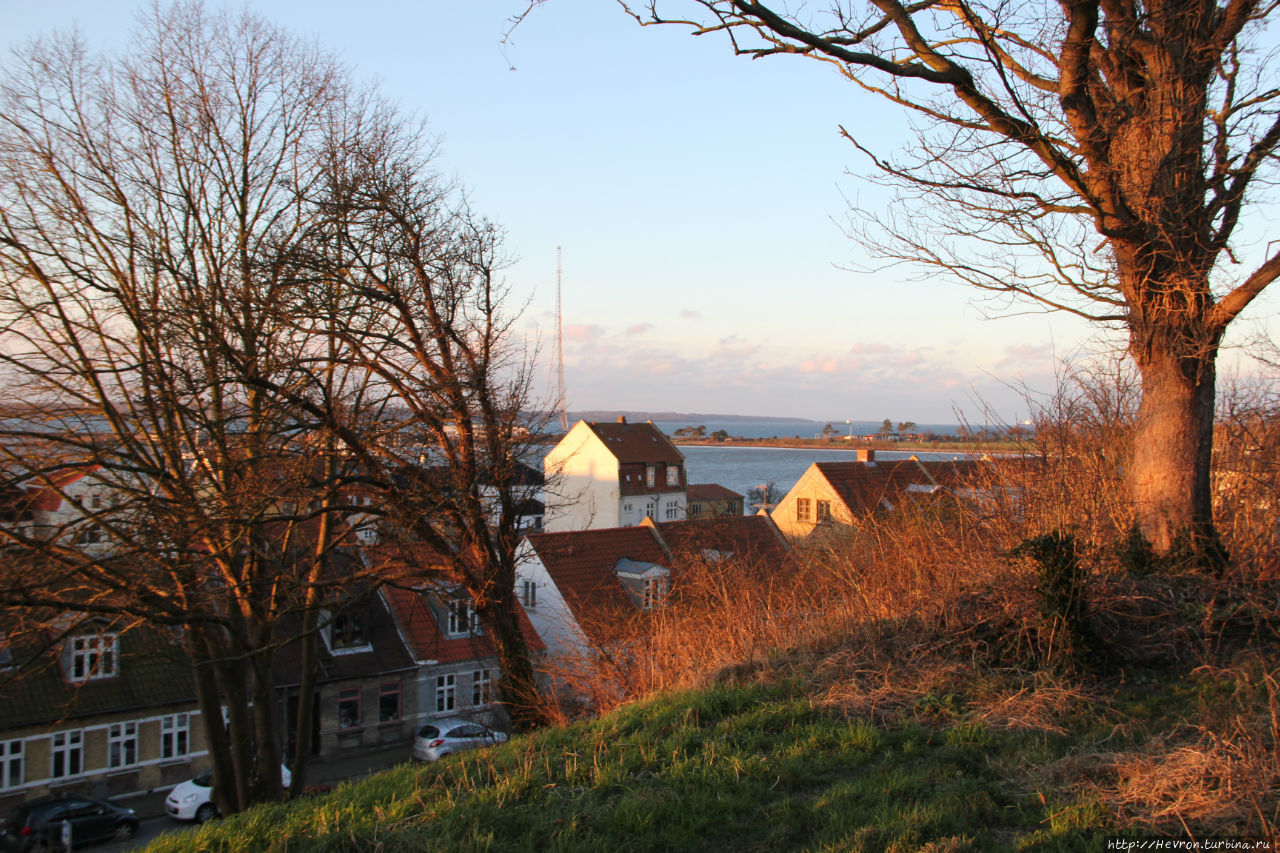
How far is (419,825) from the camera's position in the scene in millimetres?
3725

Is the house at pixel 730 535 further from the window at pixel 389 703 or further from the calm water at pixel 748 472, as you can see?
the calm water at pixel 748 472

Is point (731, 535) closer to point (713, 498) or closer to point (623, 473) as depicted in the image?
point (623, 473)

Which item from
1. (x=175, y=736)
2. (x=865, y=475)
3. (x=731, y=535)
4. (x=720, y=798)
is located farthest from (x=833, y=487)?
(x=720, y=798)

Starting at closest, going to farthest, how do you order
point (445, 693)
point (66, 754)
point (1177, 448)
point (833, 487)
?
point (1177, 448), point (66, 754), point (445, 693), point (833, 487)

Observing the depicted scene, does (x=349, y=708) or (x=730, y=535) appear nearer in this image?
(x=349, y=708)

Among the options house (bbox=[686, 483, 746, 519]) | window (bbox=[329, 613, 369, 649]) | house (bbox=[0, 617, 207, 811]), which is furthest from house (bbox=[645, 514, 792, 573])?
house (bbox=[686, 483, 746, 519])

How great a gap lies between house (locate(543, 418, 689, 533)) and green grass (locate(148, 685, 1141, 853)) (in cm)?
4285

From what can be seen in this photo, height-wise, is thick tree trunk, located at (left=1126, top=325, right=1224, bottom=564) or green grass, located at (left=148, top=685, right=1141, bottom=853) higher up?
thick tree trunk, located at (left=1126, top=325, right=1224, bottom=564)

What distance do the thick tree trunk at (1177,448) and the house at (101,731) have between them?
59.6ft

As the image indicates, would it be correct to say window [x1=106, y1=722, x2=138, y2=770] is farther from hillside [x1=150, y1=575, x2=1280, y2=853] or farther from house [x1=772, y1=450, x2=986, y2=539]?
house [x1=772, y1=450, x2=986, y2=539]

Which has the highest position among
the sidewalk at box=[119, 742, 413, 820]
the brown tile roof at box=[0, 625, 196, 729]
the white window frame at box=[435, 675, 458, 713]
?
the brown tile roof at box=[0, 625, 196, 729]

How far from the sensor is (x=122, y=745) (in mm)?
19891

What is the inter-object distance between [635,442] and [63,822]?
1513 inches

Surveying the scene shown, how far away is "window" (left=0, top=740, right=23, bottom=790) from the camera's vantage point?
60.2 feet
